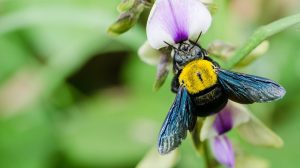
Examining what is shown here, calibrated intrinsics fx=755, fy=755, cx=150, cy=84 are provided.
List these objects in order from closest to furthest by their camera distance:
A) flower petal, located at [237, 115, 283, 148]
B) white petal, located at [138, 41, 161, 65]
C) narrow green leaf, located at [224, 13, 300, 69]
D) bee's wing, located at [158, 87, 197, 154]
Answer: bee's wing, located at [158, 87, 197, 154] → narrow green leaf, located at [224, 13, 300, 69] → white petal, located at [138, 41, 161, 65] → flower petal, located at [237, 115, 283, 148]

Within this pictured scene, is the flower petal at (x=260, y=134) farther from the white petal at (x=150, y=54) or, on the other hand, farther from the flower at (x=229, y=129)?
the white petal at (x=150, y=54)

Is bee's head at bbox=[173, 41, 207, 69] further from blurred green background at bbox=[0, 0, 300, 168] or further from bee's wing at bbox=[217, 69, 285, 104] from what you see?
blurred green background at bbox=[0, 0, 300, 168]

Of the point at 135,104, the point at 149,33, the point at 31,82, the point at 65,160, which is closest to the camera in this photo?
the point at 149,33

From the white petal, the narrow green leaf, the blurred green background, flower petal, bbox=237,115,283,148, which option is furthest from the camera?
the blurred green background

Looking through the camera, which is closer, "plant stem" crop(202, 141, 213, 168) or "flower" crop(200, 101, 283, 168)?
"flower" crop(200, 101, 283, 168)

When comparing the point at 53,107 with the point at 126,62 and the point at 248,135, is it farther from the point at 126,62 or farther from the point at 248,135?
the point at 248,135

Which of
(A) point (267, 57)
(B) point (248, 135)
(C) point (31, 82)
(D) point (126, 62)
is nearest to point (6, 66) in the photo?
(C) point (31, 82)

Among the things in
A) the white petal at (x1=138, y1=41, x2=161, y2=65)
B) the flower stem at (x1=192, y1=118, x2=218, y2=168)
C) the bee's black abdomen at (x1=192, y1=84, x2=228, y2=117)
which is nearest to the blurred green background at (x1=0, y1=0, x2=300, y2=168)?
the flower stem at (x1=192, y1=118, x2=218, y2=168)
